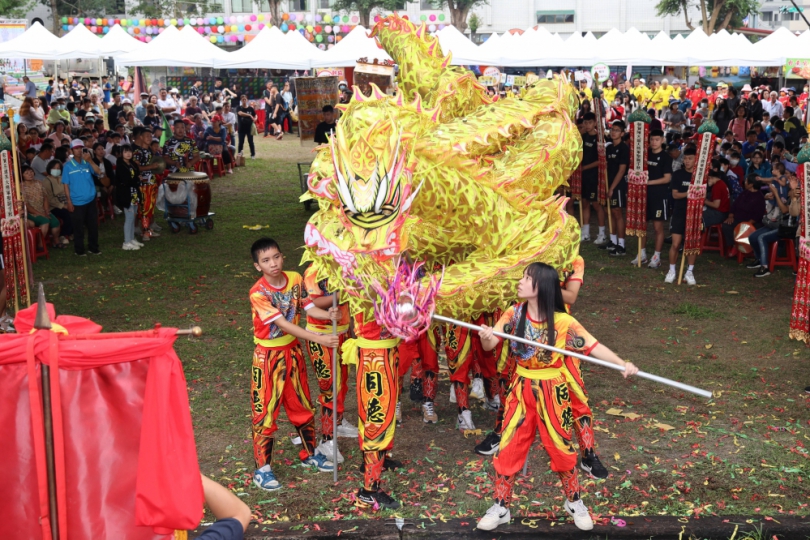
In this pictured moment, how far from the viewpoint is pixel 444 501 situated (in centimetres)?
489

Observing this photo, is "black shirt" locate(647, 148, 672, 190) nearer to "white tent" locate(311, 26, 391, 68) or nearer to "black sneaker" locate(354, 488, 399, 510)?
"white tent" locate(311, 26, 391, 68)

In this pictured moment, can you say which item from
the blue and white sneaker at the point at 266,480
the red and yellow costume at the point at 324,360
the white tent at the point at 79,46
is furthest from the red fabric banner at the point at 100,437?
the white tent at the point at 79,46

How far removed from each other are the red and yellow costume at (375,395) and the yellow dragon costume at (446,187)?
168 mm

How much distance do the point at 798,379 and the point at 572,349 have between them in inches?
131

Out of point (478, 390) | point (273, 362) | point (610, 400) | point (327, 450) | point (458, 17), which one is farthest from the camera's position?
point (458, 17)

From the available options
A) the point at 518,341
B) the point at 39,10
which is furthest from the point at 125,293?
the point at 39,10

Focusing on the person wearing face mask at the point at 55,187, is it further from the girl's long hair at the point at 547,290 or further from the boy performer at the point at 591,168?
the girl's long hair at the point at 547,290

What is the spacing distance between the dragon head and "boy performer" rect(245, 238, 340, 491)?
29.3 inches

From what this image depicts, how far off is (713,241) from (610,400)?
6029mm

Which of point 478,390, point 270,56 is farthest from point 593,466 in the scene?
point 270,56

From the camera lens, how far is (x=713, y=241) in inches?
456

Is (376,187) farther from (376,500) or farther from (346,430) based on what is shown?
(346,430)

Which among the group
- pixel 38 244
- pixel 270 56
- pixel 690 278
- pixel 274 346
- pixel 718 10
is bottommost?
pixel 690 278

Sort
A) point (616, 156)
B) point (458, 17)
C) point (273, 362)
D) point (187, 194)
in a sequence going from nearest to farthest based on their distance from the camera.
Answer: point (273, 362) → point (616, 156) → point (187, 194) → point (458, 17)
